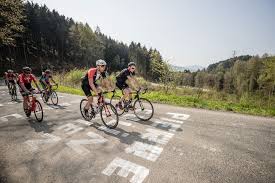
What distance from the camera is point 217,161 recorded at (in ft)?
15.1

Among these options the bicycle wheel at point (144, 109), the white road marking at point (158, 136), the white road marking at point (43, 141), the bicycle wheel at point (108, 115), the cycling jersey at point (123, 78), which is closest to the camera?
the white road marking at point (43, 141)

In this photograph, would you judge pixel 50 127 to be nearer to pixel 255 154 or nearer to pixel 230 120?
pixel 255 154

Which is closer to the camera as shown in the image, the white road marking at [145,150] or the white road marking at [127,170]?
the white road marking at [127,170]

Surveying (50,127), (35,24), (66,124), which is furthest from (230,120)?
(35,24)

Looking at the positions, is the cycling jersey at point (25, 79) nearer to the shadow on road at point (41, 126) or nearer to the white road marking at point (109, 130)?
the shadow on road at point (41, 126)

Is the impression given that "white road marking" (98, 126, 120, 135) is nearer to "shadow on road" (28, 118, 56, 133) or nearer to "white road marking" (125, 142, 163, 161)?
"white road marking" (125, 142, 163, 161)

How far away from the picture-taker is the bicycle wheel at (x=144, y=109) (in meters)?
8.16

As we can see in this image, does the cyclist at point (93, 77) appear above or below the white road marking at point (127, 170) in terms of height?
above

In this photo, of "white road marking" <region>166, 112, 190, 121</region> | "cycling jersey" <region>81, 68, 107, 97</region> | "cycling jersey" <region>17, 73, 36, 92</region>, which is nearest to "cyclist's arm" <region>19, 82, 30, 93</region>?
"cycling jersey" <region>17, 73, 36, 92</region>

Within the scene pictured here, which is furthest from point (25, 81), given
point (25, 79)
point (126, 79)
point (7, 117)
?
point (126, 79)

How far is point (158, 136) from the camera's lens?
622 cm

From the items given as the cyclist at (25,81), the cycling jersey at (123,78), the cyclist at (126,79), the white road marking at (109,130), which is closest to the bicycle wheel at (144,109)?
the cyclist at (126,79)

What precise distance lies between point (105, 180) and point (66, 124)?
4391 mm

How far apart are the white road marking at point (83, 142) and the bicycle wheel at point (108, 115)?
94 centimetres
